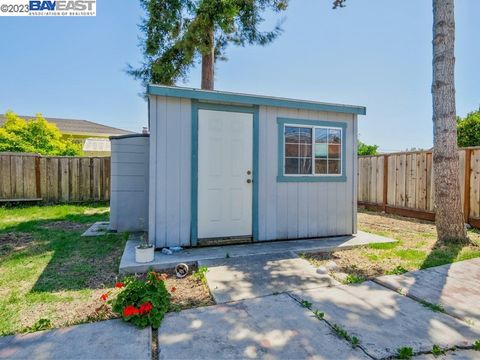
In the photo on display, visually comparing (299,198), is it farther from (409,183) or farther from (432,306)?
(409,183)

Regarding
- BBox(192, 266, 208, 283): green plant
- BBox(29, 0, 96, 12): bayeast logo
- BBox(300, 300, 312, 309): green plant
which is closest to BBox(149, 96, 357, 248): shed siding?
BBox(192, 266, 208, 283): green plant

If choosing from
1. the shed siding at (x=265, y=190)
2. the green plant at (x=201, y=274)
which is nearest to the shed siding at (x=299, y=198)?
the shed siding at (x=265, y=190)

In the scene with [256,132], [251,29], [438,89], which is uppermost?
[251,29]

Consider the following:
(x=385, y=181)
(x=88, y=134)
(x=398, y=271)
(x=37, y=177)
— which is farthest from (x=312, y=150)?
(x=88, y=134)

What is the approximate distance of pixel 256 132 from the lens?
4.67m

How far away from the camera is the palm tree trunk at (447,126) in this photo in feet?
14.7

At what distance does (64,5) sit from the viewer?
599 cm

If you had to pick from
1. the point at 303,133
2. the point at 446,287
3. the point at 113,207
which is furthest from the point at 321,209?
the point at 113,207

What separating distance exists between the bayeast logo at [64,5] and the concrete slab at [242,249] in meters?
5.12

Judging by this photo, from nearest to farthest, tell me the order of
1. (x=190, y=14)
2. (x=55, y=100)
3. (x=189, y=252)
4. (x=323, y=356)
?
(x=323, y=356), (x=189, y=252), (x=190, y=14), (x=55, y=100)

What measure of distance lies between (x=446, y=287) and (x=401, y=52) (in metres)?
6.66

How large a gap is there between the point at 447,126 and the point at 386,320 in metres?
3.64

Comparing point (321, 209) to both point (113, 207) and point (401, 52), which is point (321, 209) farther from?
point (401, 52)

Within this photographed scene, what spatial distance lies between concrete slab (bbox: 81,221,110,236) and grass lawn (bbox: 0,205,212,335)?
20cm
